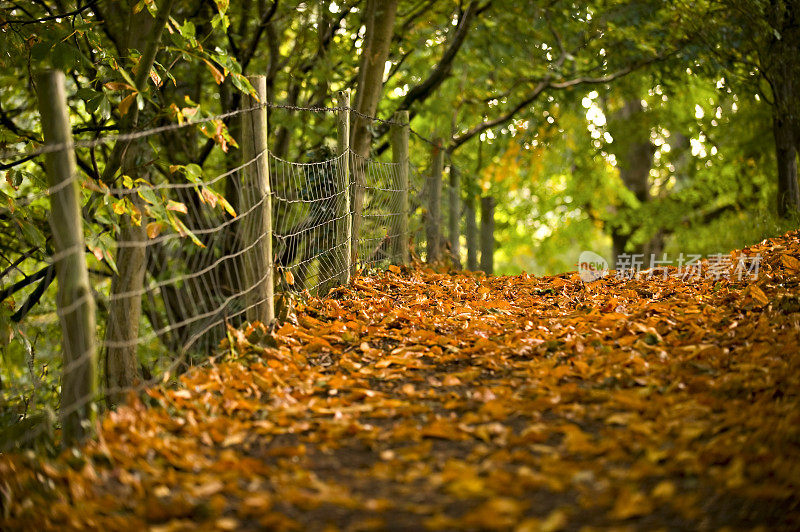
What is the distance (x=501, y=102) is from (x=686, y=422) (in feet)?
29.2

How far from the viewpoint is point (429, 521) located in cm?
215

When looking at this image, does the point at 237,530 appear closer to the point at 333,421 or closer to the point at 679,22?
the point at 333,421

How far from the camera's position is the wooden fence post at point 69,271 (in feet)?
9.25

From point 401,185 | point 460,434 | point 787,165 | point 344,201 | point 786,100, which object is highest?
point 786,100

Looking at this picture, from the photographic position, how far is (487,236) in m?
10.9

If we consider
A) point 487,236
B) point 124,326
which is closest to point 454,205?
point 487,236

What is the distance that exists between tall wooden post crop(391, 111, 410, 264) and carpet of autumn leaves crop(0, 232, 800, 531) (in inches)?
109

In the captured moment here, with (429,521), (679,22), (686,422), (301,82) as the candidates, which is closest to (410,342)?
(686,422)

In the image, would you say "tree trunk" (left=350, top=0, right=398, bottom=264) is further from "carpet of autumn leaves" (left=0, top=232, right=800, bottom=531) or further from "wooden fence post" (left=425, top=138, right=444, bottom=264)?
"carpet of autumn leaves" (left=0, top=232, right=800, bottom=531)

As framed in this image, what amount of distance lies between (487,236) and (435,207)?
2.42 meters

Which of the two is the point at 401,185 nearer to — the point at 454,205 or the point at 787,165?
the point at 454,205

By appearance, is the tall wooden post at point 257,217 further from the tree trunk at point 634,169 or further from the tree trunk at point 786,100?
the tree trunk at point 634,169

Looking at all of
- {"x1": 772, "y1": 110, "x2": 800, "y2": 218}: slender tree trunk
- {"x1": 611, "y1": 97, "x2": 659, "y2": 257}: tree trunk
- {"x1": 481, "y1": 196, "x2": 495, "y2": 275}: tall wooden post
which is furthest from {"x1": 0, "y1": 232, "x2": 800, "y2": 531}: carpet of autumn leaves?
{"x1": 611, "y1": 97, "x2": 659, "y2": 257}: tree trunk

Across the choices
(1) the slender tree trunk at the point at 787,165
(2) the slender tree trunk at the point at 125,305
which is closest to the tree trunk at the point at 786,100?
(1) the slender tree trunk at the point at 787,165
